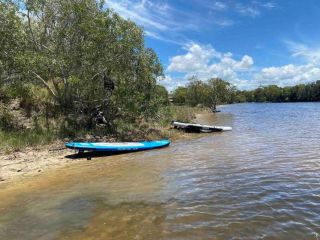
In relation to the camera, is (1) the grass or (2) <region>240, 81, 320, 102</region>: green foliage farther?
(2) <region>240, 81, 320, 102</region>: green foliage

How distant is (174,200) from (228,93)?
9198 centimetres

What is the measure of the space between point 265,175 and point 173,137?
12.8 m

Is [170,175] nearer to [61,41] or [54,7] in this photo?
[61,41]

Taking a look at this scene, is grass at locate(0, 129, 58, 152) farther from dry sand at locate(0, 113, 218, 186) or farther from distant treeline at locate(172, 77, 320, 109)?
distant treeline at locate(172, 77, 320, 109)

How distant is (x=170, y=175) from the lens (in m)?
12.1

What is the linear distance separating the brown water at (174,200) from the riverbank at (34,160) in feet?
3.09

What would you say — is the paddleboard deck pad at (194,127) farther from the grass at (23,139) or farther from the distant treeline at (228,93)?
the distant treeline at (228,93)

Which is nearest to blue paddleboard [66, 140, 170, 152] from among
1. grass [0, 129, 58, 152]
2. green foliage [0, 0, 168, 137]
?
grass [0, 129, 58, 152]

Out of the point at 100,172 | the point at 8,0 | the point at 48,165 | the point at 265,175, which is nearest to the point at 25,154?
the point at 48,165

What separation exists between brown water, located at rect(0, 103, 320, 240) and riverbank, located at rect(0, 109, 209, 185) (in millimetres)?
943

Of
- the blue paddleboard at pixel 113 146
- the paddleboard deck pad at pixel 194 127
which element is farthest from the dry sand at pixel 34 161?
the paddleboard deck pad at pixel 194 127

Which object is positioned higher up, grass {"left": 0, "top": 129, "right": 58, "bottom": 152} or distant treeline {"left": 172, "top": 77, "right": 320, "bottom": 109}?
distant treeline {"left": 172, "top": 77, "right": 320, "bottom": 109}

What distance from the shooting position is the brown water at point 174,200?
702 centimetres

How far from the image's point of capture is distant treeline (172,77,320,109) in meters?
85.9
